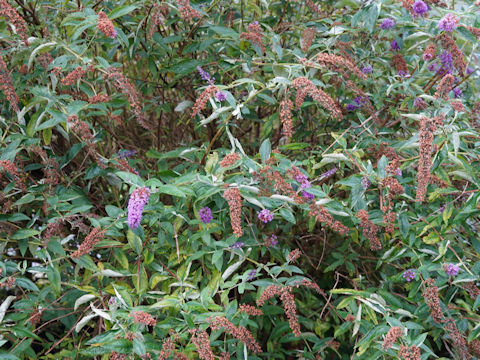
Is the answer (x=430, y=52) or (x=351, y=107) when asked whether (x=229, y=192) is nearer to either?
(x=351, y=107)

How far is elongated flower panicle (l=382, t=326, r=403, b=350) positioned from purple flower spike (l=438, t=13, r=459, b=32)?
118 cm

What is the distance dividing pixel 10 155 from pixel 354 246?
64.0 inches

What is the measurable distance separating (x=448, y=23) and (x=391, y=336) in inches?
48.2

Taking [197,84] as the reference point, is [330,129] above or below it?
below

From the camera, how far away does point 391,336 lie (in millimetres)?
1566

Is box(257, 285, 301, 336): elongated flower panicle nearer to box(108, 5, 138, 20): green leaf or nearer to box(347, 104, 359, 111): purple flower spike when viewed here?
box(347, 104, 359, 111): purple flower spike

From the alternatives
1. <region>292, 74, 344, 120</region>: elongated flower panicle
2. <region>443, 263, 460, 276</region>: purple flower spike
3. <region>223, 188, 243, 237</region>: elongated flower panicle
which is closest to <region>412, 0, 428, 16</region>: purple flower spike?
<region>292, 74, 344, 120</region>: elongated flower panicle

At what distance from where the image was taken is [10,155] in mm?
1875

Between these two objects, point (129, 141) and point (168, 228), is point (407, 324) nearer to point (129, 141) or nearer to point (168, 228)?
point (168, 228)

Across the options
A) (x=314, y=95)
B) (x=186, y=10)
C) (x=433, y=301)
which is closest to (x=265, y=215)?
(x=314, y=95)

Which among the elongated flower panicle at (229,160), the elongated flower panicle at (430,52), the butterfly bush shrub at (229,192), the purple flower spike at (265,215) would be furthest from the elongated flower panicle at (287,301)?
the elongated flower panicle at (430,52)

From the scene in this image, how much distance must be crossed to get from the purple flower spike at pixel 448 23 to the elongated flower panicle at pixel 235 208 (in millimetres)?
1090

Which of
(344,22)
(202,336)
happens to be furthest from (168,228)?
(344,22)

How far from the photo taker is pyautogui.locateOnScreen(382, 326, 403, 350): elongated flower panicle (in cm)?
156
